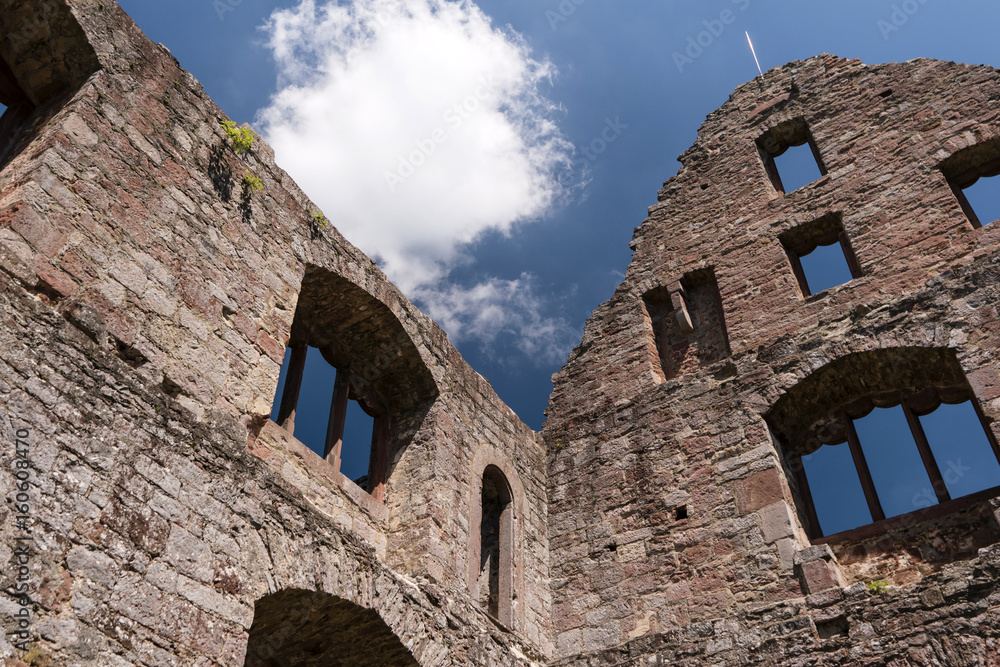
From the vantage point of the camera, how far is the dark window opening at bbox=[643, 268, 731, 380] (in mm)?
8977

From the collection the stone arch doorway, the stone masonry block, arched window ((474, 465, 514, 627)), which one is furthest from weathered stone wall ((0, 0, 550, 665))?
the stone masonry block

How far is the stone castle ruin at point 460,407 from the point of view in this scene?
4125 mm

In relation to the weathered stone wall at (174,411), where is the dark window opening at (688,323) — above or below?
above

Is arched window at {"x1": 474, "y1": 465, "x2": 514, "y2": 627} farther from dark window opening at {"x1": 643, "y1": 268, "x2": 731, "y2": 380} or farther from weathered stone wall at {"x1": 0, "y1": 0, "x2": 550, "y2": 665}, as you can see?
dark window opening at {"x1": 643, "y1": 268, "x2": 731, "y2": 380}

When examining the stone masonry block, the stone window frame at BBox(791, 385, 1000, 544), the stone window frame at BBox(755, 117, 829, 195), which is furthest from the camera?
the stone window frame at BBox(755, 117, 829, 195)

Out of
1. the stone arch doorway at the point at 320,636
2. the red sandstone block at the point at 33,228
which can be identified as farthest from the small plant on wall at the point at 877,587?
the red sandstone block at the point at 33,228

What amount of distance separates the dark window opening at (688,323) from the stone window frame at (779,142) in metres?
1.65

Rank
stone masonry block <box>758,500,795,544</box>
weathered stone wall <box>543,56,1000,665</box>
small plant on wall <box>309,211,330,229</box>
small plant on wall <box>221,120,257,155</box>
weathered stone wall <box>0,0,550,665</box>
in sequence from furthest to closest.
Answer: small plant on wall <box>309,211,330,229</box> < stone masonry block <box>758,500,795,544</box> < small plant on wall <box>221,120,257,155</box> < weathered stone wall <box>543,56,1000,665</box> < weathered stone wall <box>0,0,550,665</box>

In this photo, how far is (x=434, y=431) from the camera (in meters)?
7.47

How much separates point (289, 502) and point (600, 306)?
5612 mm

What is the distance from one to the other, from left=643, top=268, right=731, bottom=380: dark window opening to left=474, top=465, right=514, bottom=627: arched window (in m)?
2.33

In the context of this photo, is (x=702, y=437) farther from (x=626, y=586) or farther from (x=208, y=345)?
(x=208, y=345)

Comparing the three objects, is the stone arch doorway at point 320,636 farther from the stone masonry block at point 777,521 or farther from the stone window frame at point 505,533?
the stone masonry block at point 777,521

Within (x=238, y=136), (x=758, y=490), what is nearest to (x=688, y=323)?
(x=758, y=490)
